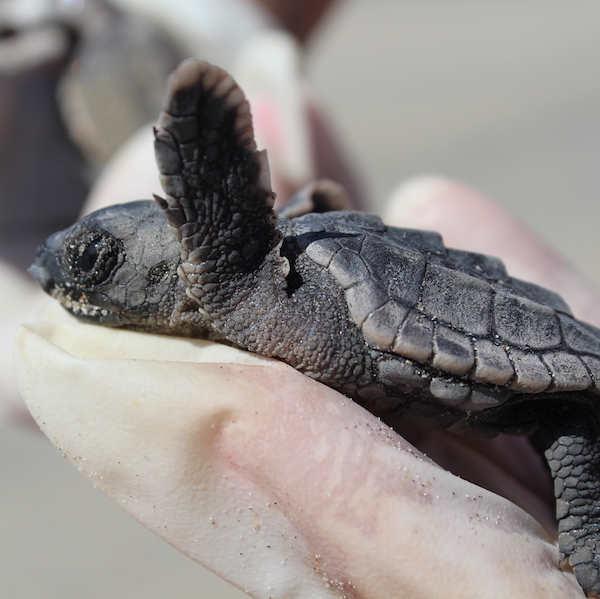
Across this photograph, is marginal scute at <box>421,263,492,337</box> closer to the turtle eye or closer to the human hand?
the human hand

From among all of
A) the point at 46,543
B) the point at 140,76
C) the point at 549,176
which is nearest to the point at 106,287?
the point at 140,76

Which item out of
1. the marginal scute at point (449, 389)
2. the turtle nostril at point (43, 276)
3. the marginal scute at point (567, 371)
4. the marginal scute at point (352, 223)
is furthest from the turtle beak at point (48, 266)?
the marginal scute at point (567, 371)

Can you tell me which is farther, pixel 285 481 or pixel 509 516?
pixel 509 516

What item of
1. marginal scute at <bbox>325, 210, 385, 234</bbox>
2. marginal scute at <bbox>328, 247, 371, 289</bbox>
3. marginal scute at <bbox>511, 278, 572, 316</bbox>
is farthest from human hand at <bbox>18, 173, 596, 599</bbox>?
marginal scute at <bbox>511, 278, 572, 316</bbox>

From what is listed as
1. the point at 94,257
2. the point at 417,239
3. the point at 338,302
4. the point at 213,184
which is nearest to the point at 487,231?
the point at 417,239

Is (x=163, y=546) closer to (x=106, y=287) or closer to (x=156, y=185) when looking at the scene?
(x=156, y=185)

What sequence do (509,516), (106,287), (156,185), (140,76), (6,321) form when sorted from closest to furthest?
(509,516)
(106,287)
(156,185)
(6,321)
(140,76)

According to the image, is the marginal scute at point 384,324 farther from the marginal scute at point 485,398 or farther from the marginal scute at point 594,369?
the marginal scute at point 594,369
